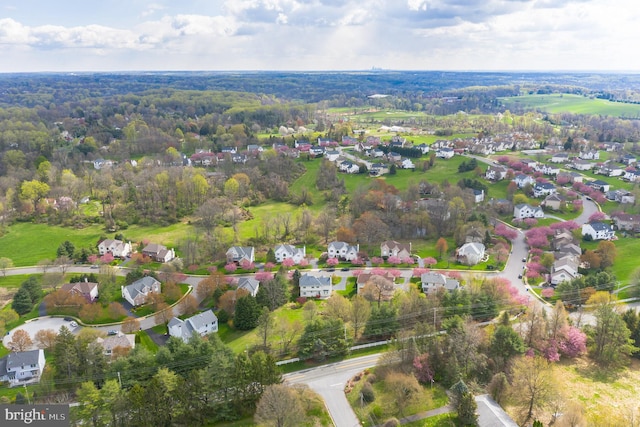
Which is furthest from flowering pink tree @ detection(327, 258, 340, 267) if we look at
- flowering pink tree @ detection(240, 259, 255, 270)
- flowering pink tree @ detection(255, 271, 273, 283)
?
flowering pink tree @ detection(240, 259, 255, 270)

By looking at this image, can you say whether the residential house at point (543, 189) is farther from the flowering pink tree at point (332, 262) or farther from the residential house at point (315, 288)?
the residential house at point (315, 288)

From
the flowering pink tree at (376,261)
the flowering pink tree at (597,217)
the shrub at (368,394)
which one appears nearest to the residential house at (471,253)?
the flowering pink tree at (376,261)

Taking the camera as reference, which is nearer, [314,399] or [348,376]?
[314,399]

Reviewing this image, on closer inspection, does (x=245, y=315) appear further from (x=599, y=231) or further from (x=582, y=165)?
(x=582, y=165)

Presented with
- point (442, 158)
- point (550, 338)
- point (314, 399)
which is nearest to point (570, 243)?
point (550, 338)

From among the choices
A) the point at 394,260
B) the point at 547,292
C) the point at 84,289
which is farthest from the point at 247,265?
the point at 547,292

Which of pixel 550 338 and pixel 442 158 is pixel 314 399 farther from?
pixel 442 158

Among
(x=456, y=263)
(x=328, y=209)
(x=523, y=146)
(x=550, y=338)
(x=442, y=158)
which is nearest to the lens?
(x=550, y=338)
